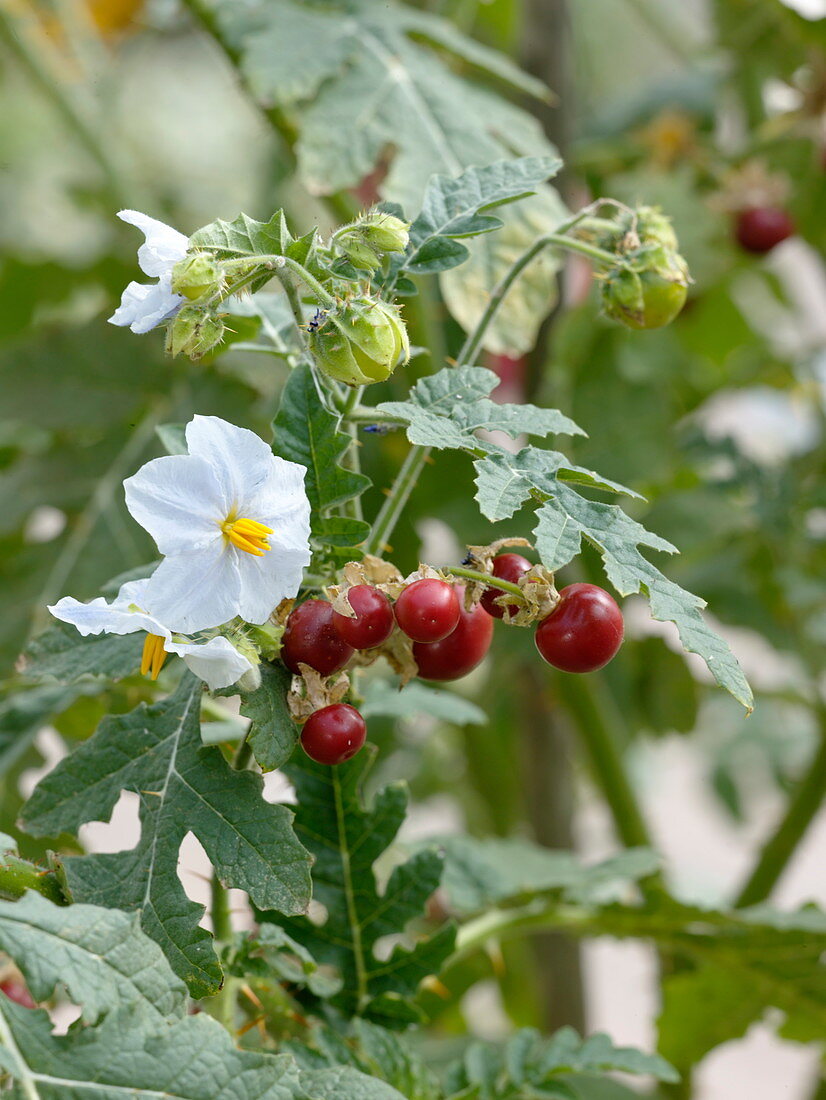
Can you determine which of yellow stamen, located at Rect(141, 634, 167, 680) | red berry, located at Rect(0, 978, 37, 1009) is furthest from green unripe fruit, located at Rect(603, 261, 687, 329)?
red berry, located at Rect(0, 978, 37, 1009)

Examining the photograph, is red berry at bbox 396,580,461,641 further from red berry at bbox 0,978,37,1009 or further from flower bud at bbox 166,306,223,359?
red berry at bbox 0,978,37,1009

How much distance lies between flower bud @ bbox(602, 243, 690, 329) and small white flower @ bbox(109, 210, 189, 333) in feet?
0.53

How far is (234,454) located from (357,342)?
0.05 meters

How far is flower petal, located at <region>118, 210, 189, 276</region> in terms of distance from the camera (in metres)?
0.36

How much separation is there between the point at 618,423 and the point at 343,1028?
0.58 m

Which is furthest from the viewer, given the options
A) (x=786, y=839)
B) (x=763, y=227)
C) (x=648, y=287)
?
(x=763, y=227)

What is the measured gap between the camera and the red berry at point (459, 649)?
1.31 ft

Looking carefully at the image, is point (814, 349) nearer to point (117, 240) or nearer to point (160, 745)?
point (117, 240)

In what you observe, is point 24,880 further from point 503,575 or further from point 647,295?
point 647,295

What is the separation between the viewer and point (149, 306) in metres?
0.38

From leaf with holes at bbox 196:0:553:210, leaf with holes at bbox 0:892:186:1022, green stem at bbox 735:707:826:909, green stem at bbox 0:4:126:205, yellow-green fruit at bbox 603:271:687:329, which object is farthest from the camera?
green stem at bbox 0:4:126:205

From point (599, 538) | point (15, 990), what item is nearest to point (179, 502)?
point (599, 538)

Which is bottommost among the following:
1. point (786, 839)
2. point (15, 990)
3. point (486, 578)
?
point (786, 839)

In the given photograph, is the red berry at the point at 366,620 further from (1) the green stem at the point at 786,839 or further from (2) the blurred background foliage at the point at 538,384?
(1) the green stem at the point at 786,839
